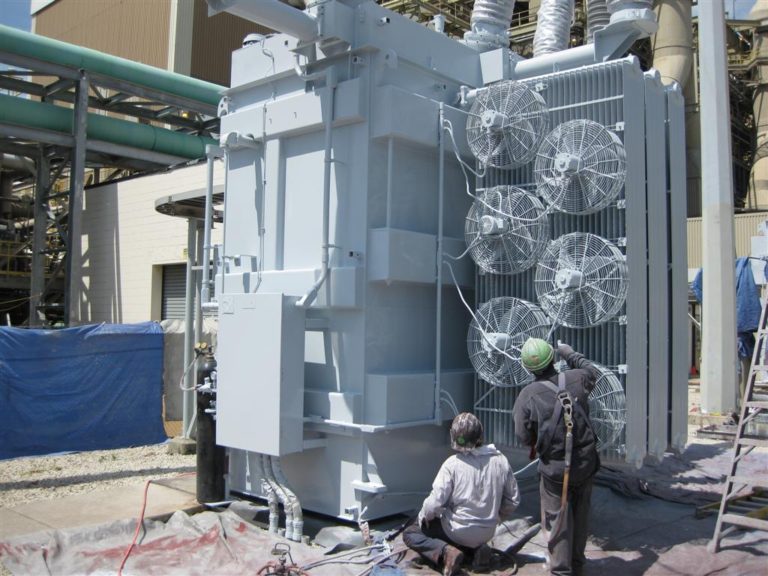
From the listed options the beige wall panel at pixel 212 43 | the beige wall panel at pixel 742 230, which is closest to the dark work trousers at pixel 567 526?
the beige wall panel at pixel 742 230

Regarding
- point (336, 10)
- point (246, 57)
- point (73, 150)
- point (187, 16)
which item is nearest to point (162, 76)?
point (73, 150)

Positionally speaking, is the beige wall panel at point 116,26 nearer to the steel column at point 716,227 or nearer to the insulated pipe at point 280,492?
the steel column at point 716,227

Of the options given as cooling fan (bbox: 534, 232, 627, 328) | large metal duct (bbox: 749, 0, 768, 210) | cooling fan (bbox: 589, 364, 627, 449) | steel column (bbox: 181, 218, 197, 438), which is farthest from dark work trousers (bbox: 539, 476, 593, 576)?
large metal duct (bbox: 749, 0, 768, 210)

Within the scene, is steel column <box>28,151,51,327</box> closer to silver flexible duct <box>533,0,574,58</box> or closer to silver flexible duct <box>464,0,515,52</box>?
silver flexible duct <box>464,0,515,52</box>

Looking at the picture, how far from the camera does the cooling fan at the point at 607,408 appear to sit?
512cm

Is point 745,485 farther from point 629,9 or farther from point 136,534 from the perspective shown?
point 136,534

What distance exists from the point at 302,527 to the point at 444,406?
58.3 inches

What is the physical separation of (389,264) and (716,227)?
7.60 metres

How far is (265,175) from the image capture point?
6.68 m

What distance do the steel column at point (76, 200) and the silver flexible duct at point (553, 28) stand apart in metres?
12.8

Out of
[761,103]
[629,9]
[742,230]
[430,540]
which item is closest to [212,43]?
[761,103]

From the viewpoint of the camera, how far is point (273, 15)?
5.52m

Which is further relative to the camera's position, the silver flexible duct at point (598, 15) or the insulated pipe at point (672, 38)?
the insulated pipe at point (672, 38)

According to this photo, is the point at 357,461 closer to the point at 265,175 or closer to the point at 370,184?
the point at 370,184
